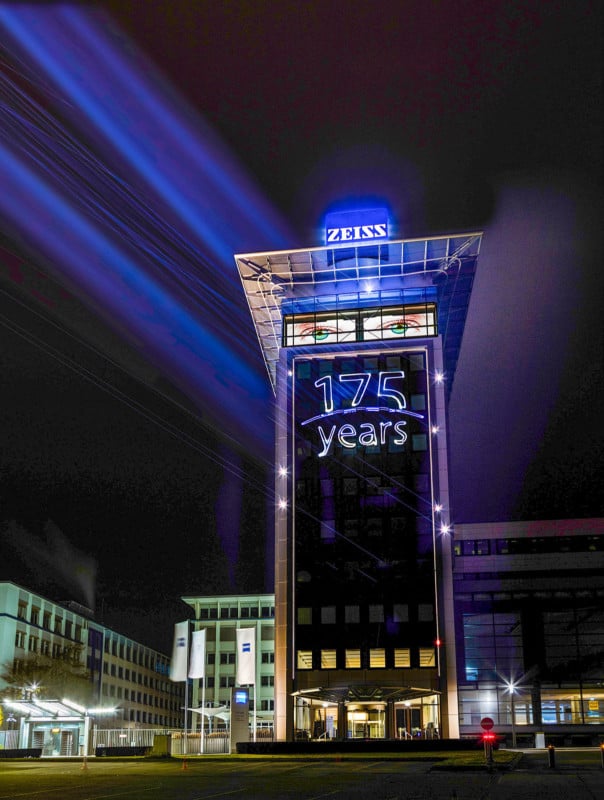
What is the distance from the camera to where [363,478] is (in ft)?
245

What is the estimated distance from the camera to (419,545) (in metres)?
72.2

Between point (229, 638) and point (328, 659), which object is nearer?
point (328, 659)

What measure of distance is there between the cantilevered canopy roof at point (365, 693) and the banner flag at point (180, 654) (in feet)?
68.9

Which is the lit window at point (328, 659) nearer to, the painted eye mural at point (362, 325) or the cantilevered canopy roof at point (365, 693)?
the cantilevered canopy roof at point (365, 693)

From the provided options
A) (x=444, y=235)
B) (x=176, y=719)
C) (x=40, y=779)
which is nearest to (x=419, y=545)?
(x=444, y=235)

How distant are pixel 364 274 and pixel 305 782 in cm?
6092

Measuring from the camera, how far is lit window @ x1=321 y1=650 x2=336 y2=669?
231 feet

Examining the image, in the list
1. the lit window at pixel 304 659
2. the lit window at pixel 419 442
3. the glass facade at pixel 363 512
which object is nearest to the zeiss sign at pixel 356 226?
the glass facade at pixel 363 512

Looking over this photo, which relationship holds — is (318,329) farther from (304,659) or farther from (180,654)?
(180,654)

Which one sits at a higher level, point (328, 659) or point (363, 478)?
point (363, 478)

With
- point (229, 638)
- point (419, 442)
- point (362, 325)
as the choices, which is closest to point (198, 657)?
point (419, 442)

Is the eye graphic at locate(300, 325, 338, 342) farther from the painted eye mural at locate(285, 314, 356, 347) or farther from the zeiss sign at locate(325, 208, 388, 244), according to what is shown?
the zeiss sign at locate(325, 208, 388, 244)

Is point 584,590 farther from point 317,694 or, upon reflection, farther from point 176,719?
point 176,719

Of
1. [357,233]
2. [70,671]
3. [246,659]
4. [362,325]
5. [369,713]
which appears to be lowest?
[369,713]
